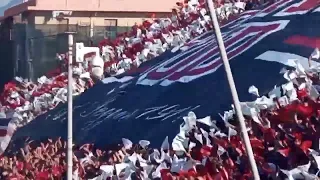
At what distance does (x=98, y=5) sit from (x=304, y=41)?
21.4 meters

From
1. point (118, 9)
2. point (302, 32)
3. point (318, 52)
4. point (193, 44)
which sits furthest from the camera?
point (118, 9)

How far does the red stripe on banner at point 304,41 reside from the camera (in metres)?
8.49

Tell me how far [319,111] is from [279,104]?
0.59m

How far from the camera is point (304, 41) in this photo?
866cm

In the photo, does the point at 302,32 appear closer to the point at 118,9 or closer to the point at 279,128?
the point at 279,128

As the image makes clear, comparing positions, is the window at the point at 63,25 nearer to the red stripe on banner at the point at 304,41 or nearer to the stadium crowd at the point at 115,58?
the stadium crowd at the point at 115,58

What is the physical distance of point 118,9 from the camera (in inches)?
1153

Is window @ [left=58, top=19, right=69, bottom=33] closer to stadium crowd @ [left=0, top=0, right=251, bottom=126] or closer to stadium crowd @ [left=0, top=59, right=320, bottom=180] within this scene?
stadium crowd @ [left=0, top=0, right=251, bottom=126]

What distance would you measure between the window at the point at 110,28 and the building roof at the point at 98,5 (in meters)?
0.35

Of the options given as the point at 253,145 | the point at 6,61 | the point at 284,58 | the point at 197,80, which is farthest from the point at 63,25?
the point at 253,145

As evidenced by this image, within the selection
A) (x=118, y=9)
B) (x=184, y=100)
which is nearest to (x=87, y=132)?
(x=184, y=100)

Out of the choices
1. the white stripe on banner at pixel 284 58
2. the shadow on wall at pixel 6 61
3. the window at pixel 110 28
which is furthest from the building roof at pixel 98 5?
the white stripe on banner at pixel 284 58

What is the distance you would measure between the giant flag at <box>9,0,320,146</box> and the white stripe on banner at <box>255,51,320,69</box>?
0.01m

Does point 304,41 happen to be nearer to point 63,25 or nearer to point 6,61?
point 63,25
